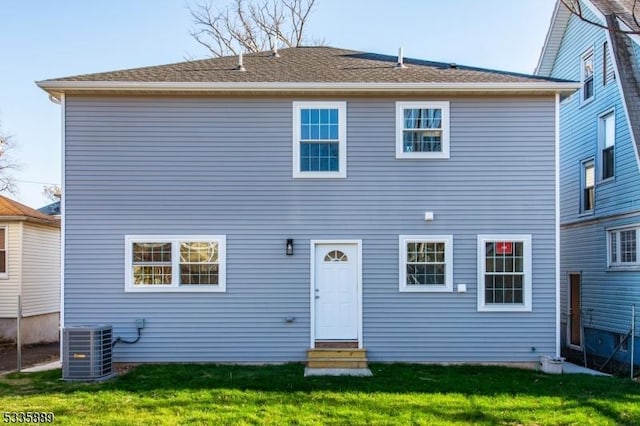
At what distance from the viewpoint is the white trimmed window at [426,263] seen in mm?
9062

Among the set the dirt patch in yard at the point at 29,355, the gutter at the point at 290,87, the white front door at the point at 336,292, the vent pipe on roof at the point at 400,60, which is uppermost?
the vent pipe on roof at the point at 400,60

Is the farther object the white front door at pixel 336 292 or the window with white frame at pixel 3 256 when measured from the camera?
the window with white frame at pixel 3 256

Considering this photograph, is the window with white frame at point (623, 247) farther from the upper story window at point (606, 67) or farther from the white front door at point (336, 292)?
the white front door at point (336, 292)

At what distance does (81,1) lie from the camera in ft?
41.9

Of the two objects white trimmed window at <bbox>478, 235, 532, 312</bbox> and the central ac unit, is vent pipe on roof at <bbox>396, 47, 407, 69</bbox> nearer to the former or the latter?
white trimmed window at <bbox>478, 235, 532, 312</bbox>

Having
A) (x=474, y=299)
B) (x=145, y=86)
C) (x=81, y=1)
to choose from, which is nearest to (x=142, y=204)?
(x=145, y=86)

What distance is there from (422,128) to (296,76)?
2.49 m

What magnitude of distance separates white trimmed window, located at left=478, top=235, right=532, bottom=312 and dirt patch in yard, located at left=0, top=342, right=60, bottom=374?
8.64 m

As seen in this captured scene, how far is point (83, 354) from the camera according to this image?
7957mm

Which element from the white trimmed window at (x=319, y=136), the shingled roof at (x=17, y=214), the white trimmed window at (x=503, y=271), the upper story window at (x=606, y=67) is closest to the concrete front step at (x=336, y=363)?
the white trimmed window at (x=503, y=271)

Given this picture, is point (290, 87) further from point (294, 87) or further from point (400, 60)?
point (400, 60)

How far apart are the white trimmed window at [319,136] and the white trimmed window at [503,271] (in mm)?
2987

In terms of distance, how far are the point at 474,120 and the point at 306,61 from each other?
12.3 ft

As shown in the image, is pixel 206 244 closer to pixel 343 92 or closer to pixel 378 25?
pixel 343 92
